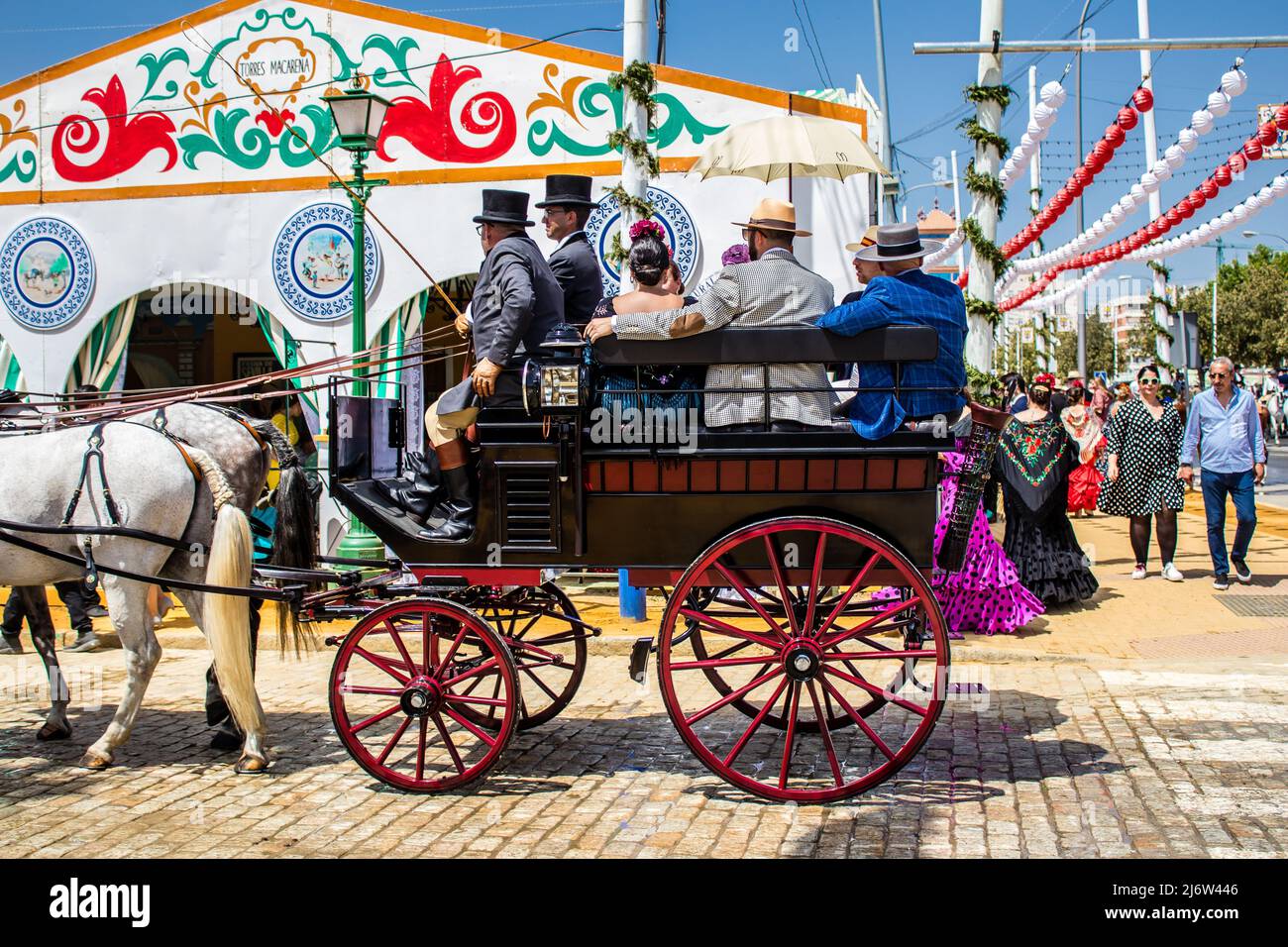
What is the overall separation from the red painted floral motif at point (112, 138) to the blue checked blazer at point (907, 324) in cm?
953

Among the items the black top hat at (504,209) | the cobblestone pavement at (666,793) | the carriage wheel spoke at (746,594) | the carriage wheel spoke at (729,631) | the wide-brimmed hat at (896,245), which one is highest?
the black top hat at (504,209)

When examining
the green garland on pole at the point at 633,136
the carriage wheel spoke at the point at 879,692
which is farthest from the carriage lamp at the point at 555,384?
the green garland on pole at the point at 633,136

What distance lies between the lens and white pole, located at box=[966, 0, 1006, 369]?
1027cm

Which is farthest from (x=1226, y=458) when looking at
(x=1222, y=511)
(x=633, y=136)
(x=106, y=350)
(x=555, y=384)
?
(x=106, y=350)

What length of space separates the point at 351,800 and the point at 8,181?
1038 cm

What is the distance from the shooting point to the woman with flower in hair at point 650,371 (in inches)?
201

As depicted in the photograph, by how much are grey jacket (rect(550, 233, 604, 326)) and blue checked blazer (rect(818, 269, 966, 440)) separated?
1.55m

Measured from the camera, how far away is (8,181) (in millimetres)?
12617

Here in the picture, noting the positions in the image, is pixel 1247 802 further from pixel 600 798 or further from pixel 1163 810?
pixel 600 798

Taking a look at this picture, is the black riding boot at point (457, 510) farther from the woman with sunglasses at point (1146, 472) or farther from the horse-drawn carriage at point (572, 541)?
the woman with sunglasses at point (1146, 472)

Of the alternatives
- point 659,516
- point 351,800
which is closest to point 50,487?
point 351,800

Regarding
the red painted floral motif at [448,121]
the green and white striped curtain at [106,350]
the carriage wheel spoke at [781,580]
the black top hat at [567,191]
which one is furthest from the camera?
the green and white striped curtain at [106,350]

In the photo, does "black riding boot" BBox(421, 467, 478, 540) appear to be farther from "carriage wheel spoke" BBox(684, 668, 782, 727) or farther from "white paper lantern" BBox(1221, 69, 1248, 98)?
"white paper lantern" BBox(1221, 69, 1248, 98)

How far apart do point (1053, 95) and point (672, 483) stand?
312 inches
